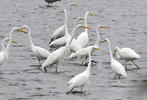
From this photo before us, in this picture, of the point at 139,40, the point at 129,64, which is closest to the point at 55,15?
the point at 139,40

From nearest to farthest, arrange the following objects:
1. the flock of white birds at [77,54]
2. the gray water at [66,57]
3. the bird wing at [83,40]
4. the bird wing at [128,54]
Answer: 1. the flock of white birds at [77,54]
2. the gray water at [66,57]
3. the bird wing at [128,54]
4. the bird wing at [83,40]

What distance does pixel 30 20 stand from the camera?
72.2ft

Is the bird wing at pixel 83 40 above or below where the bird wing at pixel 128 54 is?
above

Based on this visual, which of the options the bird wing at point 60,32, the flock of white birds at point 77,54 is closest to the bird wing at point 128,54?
the flock of white birds at point 77,54

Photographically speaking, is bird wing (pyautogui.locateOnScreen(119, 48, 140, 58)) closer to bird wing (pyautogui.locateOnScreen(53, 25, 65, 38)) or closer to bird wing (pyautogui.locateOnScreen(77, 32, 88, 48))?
bird wing (pyautogui.locateOnScreen(77, 32, 88, 48))

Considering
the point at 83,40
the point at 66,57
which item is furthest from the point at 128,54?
the point at 66,57

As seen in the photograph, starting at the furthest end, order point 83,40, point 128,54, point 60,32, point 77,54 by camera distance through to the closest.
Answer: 1. point 60,32
2. point 83,40
3. point 77,54
4. point 128,54

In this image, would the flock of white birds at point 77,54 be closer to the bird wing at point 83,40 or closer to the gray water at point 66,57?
the bird wing at point 83,40

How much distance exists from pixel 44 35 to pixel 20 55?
4.41 meters

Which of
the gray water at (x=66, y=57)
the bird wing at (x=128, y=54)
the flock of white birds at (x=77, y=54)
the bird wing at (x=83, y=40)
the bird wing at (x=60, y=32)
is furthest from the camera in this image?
the bird wing at (x=60, y=32)

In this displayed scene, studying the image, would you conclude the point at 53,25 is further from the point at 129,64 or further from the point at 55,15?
the point at 129,64

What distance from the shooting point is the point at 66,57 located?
12.6m

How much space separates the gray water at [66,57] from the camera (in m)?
7.80

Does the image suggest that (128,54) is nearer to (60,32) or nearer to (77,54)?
(77,54)
